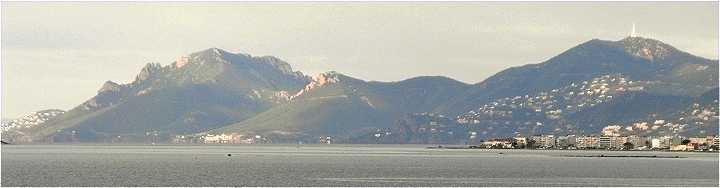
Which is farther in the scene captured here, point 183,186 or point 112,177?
point 112,177

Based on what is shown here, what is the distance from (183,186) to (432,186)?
31.7 meters

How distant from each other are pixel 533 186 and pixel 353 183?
77.6 ft

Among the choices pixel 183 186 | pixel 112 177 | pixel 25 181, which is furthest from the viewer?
pixel 112 177

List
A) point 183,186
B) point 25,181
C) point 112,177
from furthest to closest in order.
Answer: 1. point 112,177
2. point 25,181
3. point 183,186

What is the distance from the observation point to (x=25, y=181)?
179m

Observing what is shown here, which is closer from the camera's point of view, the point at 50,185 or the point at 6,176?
the point at 50,185

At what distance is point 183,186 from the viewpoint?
16700cm

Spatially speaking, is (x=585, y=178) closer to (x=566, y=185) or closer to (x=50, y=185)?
(x=566, y=185)

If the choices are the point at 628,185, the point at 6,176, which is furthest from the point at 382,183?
the point at 6,176

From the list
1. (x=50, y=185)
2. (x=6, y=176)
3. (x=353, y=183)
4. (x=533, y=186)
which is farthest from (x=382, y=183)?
(x=6, y=176)

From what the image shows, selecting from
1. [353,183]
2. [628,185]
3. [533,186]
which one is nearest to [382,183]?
[353,183]

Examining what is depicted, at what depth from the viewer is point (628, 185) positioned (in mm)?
174500

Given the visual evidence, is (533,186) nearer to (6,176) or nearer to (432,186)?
(432,186)

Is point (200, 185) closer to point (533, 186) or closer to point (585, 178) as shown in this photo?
point (533, 186)
